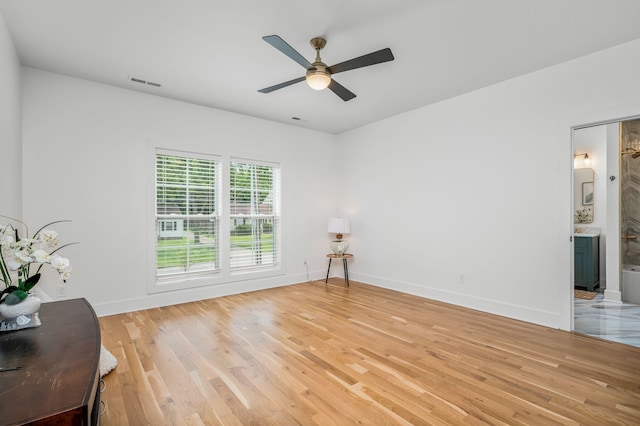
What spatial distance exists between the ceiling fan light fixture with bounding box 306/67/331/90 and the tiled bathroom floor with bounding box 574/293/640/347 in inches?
146

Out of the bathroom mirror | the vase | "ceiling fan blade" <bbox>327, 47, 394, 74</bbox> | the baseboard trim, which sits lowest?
the baseboard trim

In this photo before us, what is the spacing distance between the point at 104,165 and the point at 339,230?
3677mm

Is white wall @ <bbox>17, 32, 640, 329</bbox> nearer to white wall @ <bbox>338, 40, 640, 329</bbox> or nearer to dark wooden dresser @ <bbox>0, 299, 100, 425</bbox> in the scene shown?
white wall @ <bbox>338, 40, 640, 329</bbox>

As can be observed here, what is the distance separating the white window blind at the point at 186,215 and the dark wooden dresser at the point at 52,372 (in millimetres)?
2729

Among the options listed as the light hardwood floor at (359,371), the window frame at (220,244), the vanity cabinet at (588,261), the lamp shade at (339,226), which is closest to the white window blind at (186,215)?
the window frame at (220,244)

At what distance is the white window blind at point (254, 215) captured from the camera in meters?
5.05

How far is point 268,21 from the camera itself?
2.62m

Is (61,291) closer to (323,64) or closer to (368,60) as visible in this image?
(323,64)

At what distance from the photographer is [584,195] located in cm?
536

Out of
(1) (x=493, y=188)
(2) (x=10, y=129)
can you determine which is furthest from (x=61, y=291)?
(1) (x=493, y=188)

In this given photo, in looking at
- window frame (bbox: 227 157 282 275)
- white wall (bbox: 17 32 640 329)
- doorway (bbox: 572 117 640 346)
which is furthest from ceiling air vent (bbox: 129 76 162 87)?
doorway (bbox: 572 117 640 346)

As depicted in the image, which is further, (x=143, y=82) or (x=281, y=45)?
(x=143, y=82)

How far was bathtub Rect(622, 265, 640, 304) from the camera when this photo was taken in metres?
4.37

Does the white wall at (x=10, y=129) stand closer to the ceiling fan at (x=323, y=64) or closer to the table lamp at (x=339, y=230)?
the ceiling fan at (x=323, y=64)
